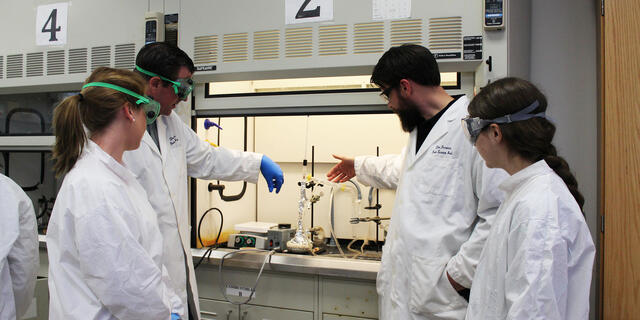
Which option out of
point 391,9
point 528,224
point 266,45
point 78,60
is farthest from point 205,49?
point 528,224

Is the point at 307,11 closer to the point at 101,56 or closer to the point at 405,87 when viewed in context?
the point at 405,87

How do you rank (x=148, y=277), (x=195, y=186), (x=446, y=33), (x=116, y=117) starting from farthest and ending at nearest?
(x=195, y=186)
(x=446, y=33)
(x=116, y=117)
(x=148, y=277)

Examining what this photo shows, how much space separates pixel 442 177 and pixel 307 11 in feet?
3.36

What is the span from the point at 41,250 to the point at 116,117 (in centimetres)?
184

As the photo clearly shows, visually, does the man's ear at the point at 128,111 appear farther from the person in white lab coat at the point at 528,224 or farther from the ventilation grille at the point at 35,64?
the ventilation grille at the point at 35,64

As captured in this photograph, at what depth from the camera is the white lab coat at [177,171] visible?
1.61 meters

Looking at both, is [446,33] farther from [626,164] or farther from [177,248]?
[177,248]

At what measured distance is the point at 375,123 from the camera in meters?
2.62

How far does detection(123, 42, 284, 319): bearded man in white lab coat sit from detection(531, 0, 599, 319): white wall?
6.09ft

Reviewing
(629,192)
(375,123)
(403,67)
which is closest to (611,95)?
(629,192)

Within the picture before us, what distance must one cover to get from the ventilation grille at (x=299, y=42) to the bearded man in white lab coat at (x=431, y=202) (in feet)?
1.61

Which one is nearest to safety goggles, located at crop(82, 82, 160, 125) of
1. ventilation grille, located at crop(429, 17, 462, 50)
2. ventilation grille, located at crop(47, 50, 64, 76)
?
ventilation grille, located at crop(429, 17, 462, 50)

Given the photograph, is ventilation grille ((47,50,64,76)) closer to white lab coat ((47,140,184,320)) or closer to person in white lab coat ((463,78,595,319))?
white lab coat ((47,140,184,320))

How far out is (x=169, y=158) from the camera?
1.76 meters
